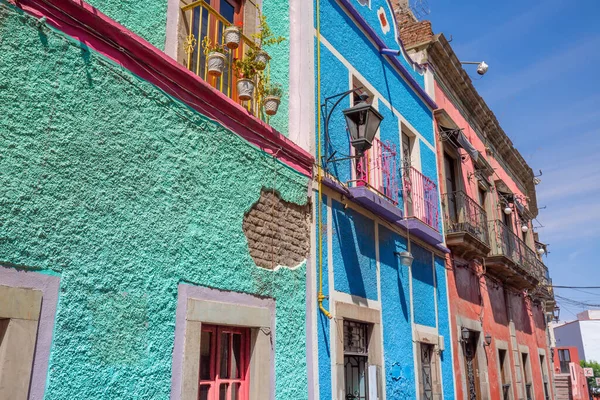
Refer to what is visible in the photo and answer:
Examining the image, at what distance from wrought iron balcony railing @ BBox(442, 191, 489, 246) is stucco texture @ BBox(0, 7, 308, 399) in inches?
268

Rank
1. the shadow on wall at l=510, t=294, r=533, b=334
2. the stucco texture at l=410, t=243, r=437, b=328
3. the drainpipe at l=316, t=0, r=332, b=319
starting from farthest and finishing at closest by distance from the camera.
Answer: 1. the shadow on wall at l=510, t=294, r=533, b=334
2. the stucco texture at l=410, t=243, r=437, b=328
3. the drainpipe at l=316, t=0, r=332, b=319

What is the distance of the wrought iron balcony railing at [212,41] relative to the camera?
5613 mm

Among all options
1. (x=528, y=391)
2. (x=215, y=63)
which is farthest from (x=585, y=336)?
(x=215, y=63)

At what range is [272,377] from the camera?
5.39m

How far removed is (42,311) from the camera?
3.49 m

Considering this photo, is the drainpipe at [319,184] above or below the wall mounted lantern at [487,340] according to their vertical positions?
above

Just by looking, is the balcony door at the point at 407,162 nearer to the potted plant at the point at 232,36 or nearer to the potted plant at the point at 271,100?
the potted plant at the point at 271,100

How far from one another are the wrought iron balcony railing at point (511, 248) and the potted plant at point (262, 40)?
8.22m

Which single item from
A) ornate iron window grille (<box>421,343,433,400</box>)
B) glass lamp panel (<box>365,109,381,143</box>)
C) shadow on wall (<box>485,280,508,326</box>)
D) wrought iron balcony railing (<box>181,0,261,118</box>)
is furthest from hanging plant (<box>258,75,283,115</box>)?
shadow on wall (<box>485,280,508,326</box>)

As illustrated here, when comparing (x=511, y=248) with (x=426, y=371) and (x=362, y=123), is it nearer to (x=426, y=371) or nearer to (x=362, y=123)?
(x=426, y=371)

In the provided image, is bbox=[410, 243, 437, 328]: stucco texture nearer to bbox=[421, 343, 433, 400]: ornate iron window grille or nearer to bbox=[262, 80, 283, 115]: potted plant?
bbox=[421, 343, 433, 400]: ornate iron window grille

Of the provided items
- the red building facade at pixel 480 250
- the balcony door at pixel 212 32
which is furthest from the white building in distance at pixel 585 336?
the balcony door at pixel 212 32

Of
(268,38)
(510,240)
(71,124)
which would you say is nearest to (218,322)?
(71,124)

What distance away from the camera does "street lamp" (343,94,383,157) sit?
22.3 feet
